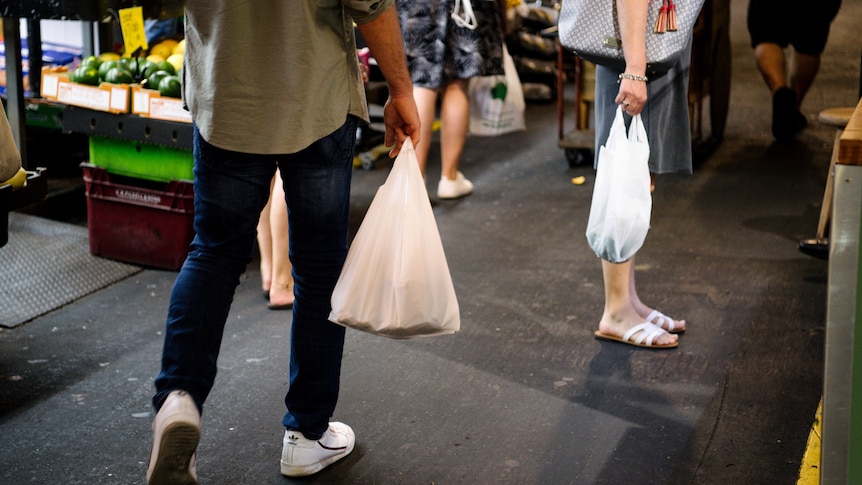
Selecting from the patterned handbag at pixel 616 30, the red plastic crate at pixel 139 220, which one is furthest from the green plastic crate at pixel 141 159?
the patterned handbag at pixel 616 30

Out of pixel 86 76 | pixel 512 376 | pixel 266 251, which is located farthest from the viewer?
pixel 86 76

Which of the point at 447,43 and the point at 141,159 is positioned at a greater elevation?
the point at 447,43

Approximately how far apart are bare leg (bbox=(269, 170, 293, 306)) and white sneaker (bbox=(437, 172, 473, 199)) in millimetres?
1704

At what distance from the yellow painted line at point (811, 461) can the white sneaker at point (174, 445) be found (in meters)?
1.60

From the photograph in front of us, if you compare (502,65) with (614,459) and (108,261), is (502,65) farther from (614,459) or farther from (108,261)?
(614,459)

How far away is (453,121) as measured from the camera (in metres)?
5.54

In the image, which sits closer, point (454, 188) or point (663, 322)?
point (663, 322)

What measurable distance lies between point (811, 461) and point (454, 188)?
3.07 m

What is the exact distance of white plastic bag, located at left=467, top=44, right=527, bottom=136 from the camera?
563 centimetres

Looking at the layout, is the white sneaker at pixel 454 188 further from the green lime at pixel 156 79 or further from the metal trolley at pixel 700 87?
the green lime at pixel 156 79

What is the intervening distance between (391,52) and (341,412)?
1238 millimetres

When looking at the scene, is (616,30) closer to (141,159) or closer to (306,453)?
(306,453)

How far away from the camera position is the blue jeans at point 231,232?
2.39 metres

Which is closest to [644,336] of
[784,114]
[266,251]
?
[266,251]
